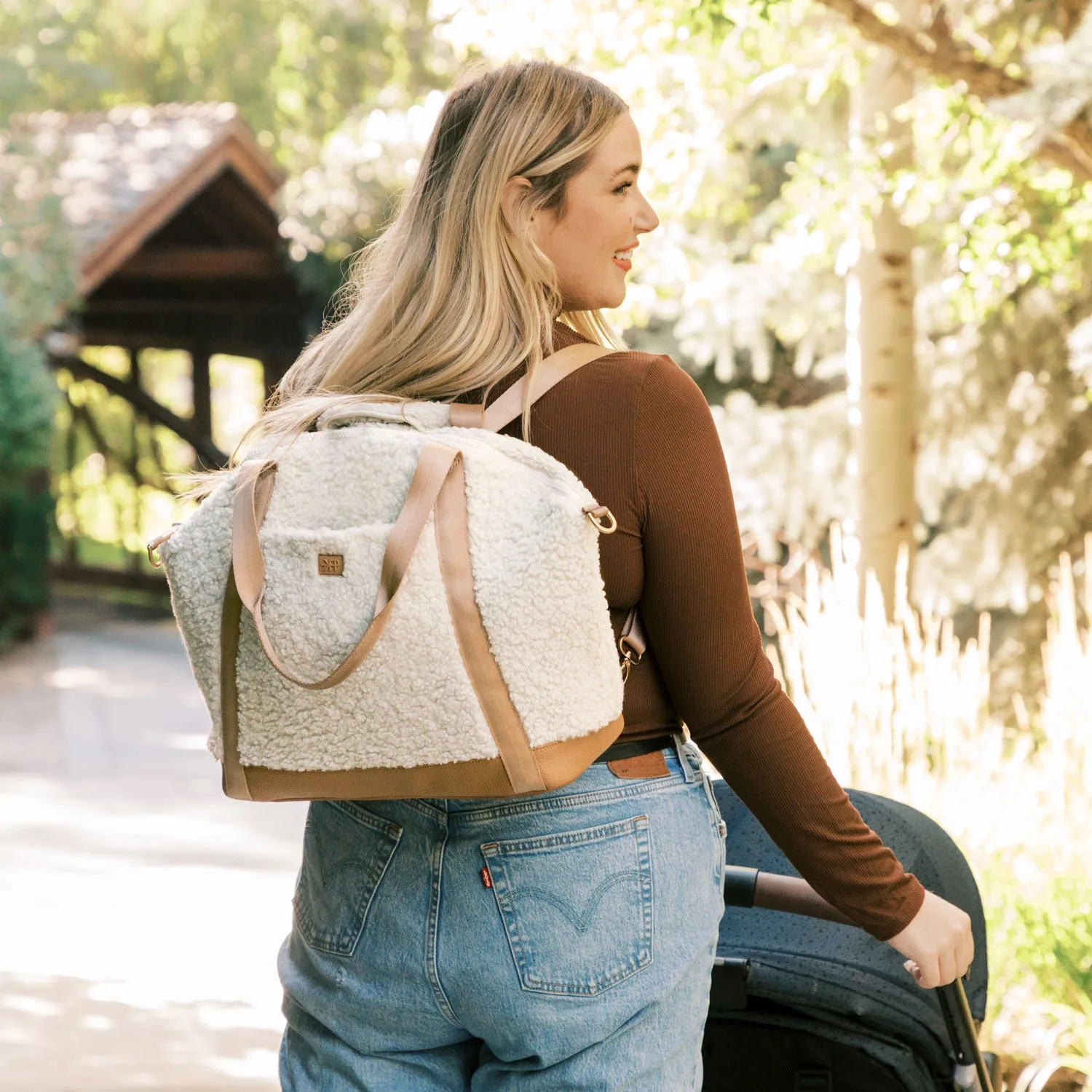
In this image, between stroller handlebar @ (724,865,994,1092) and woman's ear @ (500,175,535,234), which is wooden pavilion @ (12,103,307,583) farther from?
stroller handlebar @ (724,865,994,1092)

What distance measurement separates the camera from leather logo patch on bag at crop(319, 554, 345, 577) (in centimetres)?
124

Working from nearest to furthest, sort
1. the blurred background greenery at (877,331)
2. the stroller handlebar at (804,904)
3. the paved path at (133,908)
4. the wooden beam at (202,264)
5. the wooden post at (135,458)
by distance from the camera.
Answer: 1. the stroller handlebar at (804,904)
2. the paved path at (133,908)
3. the blurred background greenery at (877,331)
4. the wooden beam at (202,264)
5. the wooden post at (135,458)

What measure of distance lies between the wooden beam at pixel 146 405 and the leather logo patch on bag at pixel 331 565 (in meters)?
12.8

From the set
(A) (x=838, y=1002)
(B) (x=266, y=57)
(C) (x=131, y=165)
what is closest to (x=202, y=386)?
(C) (x=131, y=165)

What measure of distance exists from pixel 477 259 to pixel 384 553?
0.36m

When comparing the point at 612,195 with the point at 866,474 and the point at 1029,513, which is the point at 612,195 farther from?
the point at 1029,513

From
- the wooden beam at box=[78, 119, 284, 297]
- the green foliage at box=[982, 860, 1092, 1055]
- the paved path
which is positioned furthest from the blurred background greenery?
the paved path

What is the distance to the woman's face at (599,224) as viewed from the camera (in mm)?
1456

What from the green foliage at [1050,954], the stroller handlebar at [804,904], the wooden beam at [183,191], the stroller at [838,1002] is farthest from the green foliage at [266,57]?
the stroller handlebar at [804,904]

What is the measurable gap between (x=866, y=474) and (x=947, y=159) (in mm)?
1534

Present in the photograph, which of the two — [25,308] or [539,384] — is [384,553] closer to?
[539,384]

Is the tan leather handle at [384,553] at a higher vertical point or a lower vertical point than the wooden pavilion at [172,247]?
higher

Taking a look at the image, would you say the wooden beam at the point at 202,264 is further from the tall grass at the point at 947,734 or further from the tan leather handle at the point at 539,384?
the tan leather handle at the point at 539,384

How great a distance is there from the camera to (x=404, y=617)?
3.97 feet
